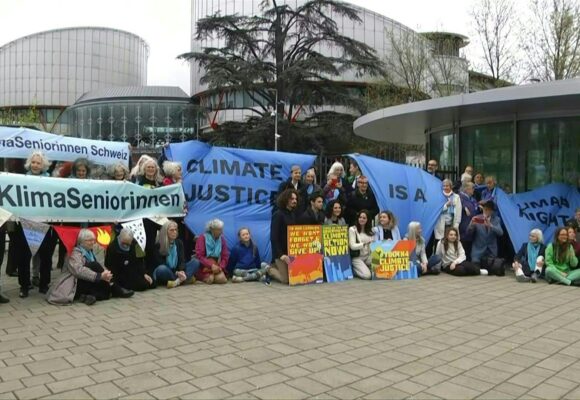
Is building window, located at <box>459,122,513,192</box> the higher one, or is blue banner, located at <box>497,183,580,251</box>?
building window, located at <box>459,122,513,192</box>

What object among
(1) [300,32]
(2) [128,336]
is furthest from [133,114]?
(2) [128,336]

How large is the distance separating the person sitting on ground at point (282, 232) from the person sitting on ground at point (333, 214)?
71 centimetres

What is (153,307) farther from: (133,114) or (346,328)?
(133,114)

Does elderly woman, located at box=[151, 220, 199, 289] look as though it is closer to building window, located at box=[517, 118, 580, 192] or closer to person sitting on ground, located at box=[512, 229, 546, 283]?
person sitting on ground, located at box=[512, 229, 546, 283]

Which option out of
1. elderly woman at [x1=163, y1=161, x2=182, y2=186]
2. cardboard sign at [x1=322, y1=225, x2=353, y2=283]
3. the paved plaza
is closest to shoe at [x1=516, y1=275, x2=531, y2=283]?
the paved plaza

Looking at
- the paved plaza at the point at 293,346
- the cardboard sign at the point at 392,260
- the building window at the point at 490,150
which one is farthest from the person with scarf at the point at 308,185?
the building window at the point at 490,150

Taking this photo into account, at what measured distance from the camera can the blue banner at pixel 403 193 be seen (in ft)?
32.9

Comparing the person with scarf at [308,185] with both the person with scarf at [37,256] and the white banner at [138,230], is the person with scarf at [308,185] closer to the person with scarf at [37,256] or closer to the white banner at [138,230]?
the white banner at [138,230]

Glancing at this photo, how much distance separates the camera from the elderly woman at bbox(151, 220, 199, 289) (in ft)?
26.2

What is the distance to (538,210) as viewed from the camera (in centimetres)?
1070

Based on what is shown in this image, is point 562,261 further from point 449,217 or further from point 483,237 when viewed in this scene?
point 449,217

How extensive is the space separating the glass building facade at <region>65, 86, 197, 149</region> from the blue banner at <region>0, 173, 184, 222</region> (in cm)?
5281

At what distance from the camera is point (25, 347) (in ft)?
16.5

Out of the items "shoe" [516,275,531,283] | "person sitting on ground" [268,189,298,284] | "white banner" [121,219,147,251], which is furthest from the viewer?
"shoe" [516,275,531,283]
